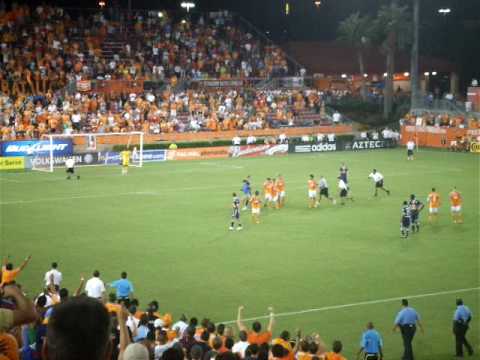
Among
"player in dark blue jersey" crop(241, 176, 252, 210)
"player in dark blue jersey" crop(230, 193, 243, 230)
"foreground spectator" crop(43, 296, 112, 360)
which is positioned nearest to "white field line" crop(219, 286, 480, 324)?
"player in dark blue jersey" crop(230, 193, 243, 230)

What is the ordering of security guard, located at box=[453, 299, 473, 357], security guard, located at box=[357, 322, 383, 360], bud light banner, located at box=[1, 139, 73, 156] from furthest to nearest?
bud light banner, located at box=[1, 139, 73, 156]
security guard, located at box=[453, 299, 473, 357]
security guard, located at box=[357, 322, 383, 360]

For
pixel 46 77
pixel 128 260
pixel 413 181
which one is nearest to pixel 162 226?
pixel 128 260

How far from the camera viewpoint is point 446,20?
244 feet

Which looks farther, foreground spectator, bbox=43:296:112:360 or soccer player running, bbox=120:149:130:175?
soccer player running, bbox=120:149:130:175

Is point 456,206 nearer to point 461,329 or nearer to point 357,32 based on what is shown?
point 461,329

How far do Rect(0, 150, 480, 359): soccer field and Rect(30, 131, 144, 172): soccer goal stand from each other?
3.61 m

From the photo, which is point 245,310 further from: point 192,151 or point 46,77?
point 46,77

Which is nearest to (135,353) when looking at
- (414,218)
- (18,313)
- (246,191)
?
(18,313)

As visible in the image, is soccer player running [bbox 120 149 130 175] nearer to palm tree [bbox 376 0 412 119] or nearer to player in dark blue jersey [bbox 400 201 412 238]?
player in dark blue jersey [bbox 400 201 412 238]

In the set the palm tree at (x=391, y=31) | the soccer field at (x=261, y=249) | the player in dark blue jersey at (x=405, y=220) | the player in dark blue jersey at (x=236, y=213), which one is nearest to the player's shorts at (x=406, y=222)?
the player in dark blue jersey at (x=405, y=220)

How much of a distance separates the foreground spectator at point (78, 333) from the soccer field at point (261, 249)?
43.2 ft

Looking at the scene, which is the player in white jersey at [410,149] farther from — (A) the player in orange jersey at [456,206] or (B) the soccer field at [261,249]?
(A) the player in orange jersey at [456,206]

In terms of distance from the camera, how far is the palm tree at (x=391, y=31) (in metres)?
66.1

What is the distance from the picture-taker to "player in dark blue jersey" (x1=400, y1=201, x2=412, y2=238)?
2736cm
